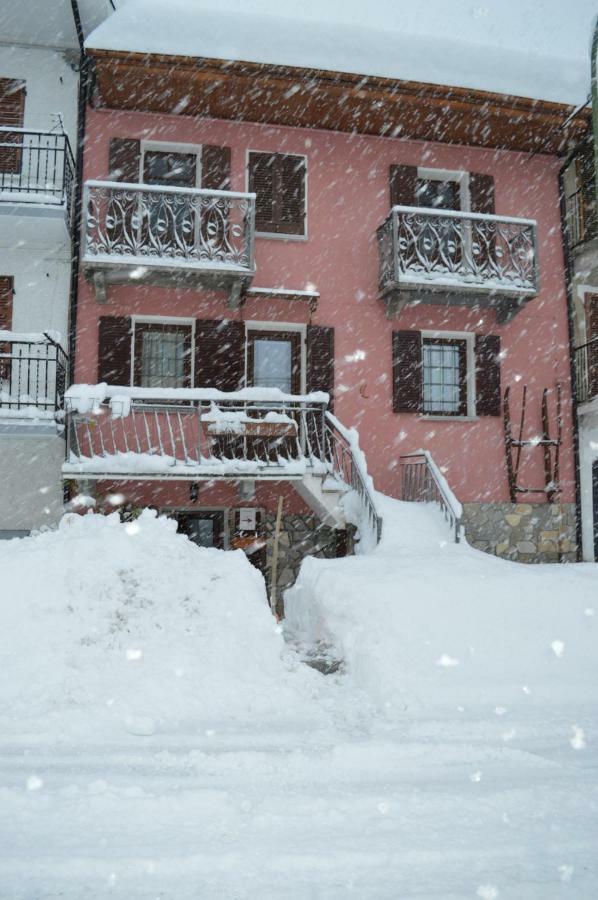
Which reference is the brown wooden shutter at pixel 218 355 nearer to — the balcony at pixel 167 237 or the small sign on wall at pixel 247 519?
the balcony at pixel 167 237

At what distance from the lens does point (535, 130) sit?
13.0 m

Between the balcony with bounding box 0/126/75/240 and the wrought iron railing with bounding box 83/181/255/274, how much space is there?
1.39 feet

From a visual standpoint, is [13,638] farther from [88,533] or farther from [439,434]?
[439,434]

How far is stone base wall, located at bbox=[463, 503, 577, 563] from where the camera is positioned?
12383 mm

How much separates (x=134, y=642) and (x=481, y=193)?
11588mm

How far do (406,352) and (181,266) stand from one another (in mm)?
4475

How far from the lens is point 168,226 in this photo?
11.8 metres

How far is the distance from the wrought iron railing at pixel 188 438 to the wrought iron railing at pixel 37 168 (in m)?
3.71

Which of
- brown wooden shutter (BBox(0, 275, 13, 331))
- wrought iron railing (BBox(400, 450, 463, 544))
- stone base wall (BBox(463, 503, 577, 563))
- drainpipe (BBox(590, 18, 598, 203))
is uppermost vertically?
brown wooden shutter (BBox(0, 275, 13, 331))

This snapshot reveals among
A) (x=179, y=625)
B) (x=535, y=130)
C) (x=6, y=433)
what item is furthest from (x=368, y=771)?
(x=535, y=130)

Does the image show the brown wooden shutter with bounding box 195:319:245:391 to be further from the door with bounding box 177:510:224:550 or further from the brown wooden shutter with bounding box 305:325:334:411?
the door with bounding box 177:510:224:550

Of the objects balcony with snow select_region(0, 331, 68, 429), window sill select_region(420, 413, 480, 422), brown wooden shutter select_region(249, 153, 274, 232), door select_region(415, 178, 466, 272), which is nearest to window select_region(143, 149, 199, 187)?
brown wooden shutter select_region(249, 153, 274, 232)

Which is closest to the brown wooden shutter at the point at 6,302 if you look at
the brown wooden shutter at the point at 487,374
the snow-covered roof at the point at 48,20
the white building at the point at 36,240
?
the white building at the point at 36,240

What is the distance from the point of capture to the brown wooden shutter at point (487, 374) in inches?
504
